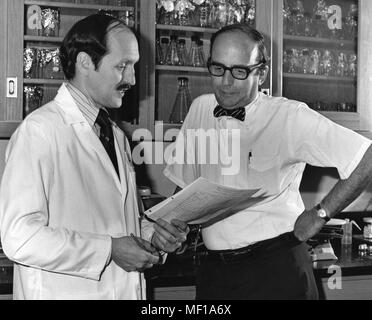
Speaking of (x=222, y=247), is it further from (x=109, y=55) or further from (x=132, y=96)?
(x=132, y=96)

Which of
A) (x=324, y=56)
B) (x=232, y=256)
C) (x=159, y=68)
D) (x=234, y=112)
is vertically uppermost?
(x=324, y=56)

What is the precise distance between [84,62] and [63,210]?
1.37 ft

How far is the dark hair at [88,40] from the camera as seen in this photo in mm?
1526

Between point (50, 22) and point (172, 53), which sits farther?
point (172, 53)

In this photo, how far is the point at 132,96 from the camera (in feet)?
8.41

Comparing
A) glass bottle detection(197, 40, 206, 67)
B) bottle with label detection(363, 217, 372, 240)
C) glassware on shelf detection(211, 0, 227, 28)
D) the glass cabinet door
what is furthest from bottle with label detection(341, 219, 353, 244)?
glassware on shelf detection(211, 0, 227, 28)

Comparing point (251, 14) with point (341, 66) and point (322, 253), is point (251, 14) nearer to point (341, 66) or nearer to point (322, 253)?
point (341, 66)

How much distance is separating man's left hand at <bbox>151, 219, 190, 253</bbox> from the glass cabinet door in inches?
56.7

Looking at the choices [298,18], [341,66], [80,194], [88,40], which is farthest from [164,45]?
[80,194]

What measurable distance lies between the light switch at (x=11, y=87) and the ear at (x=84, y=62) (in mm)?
959

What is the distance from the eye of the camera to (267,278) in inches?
71.3

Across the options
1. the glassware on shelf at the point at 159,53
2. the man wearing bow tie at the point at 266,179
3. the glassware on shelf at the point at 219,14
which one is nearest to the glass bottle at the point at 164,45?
the glassware on shelf at the point at 159,53
